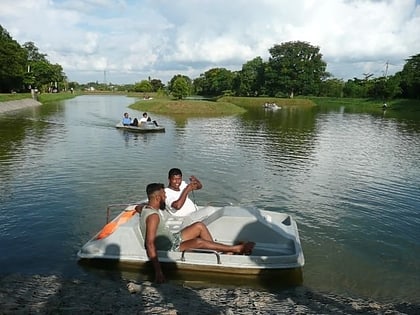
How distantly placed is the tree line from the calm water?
58.7 metres

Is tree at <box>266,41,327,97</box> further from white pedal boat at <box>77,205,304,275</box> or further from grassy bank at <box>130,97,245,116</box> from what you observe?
white pedal boat at <box>77,205,304,275</box>

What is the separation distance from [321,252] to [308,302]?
9.05ft

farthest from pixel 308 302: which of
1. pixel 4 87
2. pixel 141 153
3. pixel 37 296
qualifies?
pixel 4 87

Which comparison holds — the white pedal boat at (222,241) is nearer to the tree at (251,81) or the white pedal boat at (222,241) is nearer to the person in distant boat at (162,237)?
the person in distant boat at (162,237)

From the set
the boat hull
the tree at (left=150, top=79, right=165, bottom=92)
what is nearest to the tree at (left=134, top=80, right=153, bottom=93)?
the tree at (left=150, top=79, right=165, bottom=92)

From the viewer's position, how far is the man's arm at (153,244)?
7.18 metres

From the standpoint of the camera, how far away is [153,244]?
7.35 metres

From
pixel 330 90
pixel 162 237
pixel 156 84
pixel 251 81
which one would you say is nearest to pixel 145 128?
pixel 162 237

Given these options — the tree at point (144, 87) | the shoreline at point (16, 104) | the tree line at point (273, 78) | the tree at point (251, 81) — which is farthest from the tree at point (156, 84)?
the shoreline at point (16, 104)

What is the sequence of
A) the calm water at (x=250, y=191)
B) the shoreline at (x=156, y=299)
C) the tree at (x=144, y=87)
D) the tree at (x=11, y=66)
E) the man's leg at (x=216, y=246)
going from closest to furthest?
the shoreline at (x=156, y=299)
the man's leg at (x=216, y=246)
the calm water at (x=250, y=191)
the tree at (x=11, y=66)
the tree at (x=144, y=87)

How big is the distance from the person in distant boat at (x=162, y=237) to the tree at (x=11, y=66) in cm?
7953

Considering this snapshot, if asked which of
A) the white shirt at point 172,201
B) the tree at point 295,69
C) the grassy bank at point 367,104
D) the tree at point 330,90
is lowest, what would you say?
the white shirt at point 172,201

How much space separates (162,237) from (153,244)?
1.04 ft

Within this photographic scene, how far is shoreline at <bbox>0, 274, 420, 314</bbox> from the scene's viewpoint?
19.8ft
